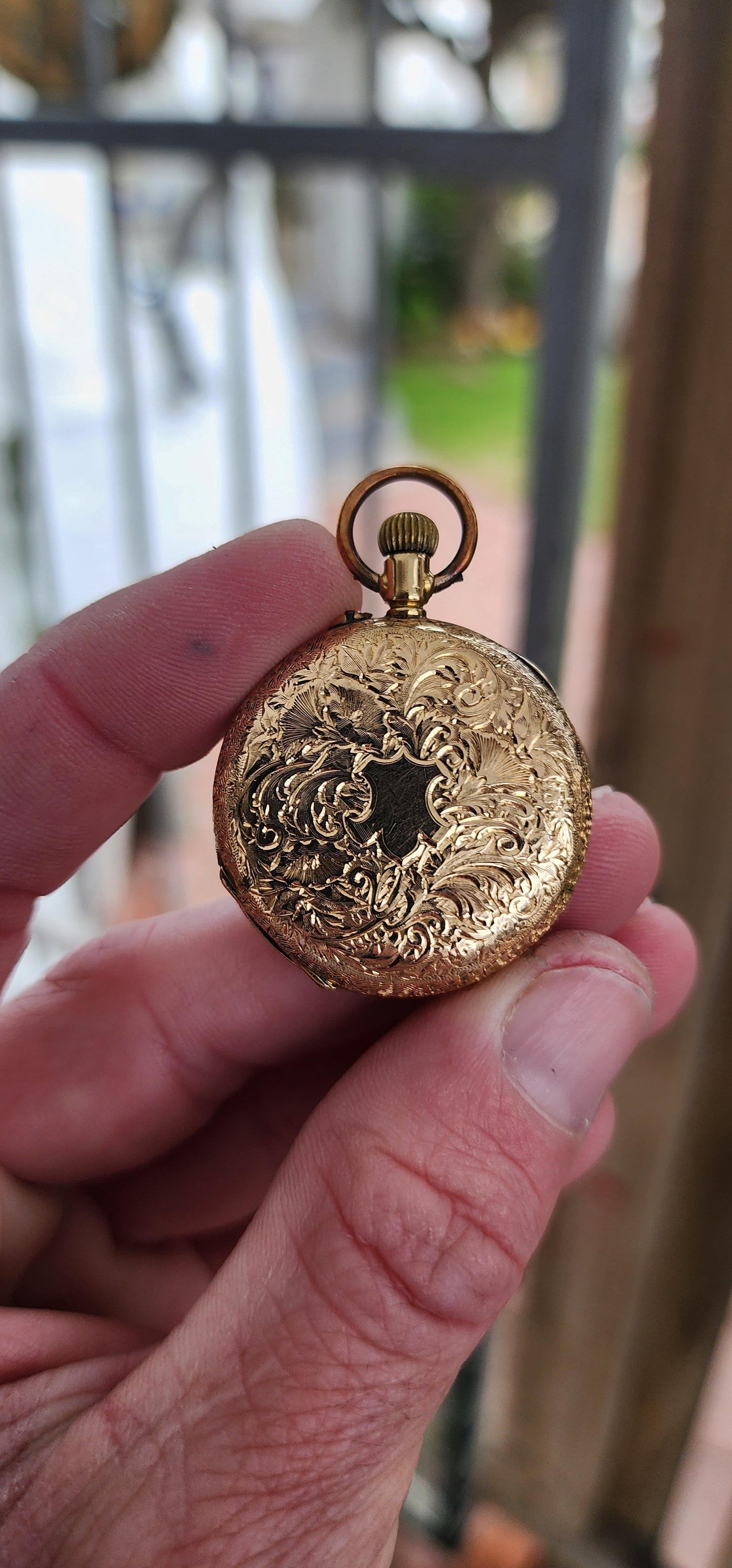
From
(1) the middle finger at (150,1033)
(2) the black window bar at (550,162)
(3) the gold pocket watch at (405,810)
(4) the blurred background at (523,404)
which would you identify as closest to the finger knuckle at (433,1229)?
(3) the gold pocket watch at (405,810)

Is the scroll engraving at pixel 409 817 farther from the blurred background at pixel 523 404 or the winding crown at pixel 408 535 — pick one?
the blurred background at pixel 523 404

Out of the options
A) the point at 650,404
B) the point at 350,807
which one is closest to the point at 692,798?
the point at 650,404

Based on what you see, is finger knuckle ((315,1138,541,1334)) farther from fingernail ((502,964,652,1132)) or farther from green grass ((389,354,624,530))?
green grass ((389,354,624,530))

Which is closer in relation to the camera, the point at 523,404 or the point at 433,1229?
the point at 433,1229

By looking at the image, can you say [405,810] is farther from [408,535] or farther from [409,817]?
[408,535]

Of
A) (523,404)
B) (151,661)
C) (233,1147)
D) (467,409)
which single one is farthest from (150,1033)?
(467,409)

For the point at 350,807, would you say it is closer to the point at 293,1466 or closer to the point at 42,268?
the point at 293,1466

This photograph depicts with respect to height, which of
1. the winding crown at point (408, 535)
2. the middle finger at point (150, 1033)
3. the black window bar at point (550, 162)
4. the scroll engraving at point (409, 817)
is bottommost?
the middle finger at point (150, 1033)
